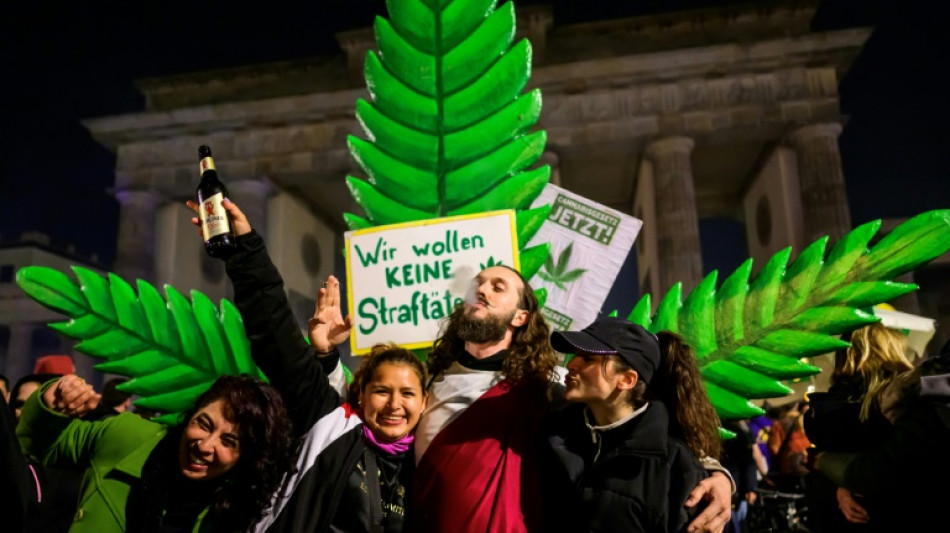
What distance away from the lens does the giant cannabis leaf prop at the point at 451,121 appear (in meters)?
3.17

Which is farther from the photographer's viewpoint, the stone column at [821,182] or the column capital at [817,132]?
the column capital at [817,132]

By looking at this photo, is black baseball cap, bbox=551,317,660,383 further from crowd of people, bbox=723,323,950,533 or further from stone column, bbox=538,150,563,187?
stone column, bbox=538,150,563,187

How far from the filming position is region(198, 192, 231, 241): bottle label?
231 centimetres

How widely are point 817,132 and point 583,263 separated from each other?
70.5 ft

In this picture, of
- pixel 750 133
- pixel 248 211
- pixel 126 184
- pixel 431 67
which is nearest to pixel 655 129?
pixel 750 133

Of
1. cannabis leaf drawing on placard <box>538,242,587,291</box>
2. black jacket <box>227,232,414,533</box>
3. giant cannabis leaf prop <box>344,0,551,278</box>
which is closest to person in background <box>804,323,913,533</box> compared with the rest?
cannabis leaf drawing on placard <box>538,242,587,291</box>

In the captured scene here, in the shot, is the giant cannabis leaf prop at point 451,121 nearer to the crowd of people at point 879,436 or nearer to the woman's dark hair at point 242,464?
the woman's dark hair at point 242,464

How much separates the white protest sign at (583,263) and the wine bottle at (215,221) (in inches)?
61.4

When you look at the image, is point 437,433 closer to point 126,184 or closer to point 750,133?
point 750,133

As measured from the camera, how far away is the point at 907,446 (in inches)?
89.6

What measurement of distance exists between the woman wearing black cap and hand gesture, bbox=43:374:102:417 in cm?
170

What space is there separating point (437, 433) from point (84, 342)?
1418 millimetres

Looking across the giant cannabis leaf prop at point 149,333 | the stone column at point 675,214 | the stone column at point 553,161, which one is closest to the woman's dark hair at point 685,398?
the giant cannabis leaf prop at point 149,333

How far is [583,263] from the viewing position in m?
3.36
